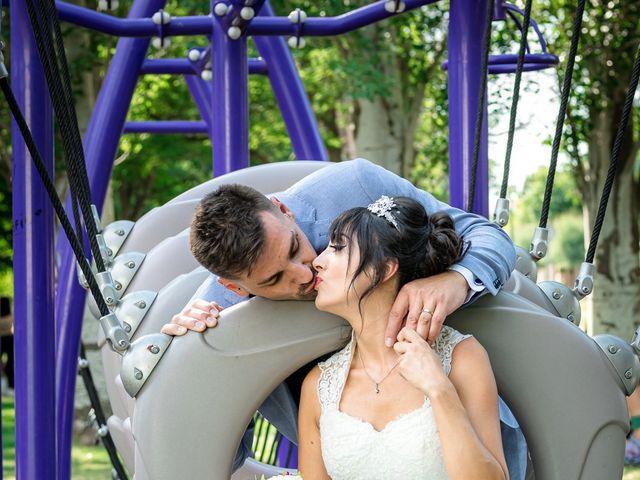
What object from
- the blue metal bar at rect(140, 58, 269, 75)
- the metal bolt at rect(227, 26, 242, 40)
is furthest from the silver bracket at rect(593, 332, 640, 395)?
the blue metal bar at rect(140, 58, 269, 75)

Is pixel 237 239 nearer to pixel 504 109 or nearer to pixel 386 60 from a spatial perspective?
pixel 504 109

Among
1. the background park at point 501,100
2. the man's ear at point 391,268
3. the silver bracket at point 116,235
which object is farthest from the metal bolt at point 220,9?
the background park at point 501,100

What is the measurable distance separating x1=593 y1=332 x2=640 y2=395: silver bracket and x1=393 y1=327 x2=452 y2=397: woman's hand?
367mm

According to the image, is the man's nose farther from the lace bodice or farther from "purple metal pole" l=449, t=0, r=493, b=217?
A: "purple metal pole" l=449, t=0, r=493, b=217

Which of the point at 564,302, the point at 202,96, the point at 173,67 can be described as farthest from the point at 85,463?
the point at 564,302

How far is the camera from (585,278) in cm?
237

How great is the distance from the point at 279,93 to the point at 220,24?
3.65 ft

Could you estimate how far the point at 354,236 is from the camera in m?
2.12

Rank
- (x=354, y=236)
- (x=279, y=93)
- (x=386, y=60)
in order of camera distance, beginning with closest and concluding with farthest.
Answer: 1. (x=354, y=236)
2. (x=279, y=93)
3. (x=386, y=60)

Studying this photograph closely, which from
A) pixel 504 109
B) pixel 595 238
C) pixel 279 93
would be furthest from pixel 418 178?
pixel 595 238

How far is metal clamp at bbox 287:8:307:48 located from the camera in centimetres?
370

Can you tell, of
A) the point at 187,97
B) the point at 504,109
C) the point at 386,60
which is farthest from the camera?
the point at 187,97

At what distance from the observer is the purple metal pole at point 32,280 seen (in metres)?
2.88

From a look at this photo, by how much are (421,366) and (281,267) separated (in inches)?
14.3
